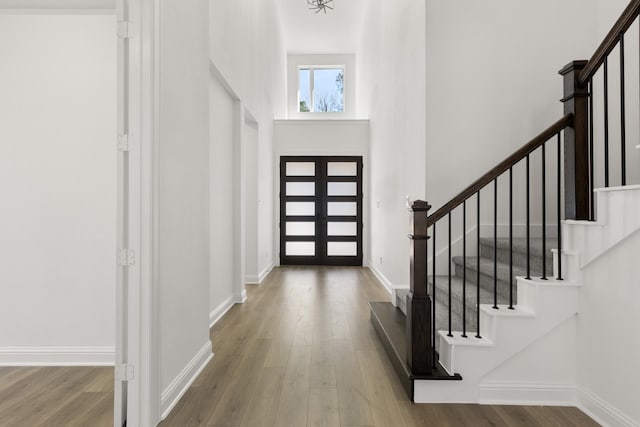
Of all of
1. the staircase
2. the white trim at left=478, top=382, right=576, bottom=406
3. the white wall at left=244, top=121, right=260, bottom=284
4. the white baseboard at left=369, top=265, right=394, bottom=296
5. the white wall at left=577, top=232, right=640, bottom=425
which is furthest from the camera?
the white wall at left=244, top=121, right=260, bottom=284

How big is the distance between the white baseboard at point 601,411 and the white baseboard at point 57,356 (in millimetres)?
3170

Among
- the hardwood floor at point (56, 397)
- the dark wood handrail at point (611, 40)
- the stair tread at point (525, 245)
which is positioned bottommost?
the hardwood floor at point (56, 397)

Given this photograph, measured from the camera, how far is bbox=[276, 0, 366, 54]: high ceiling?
7.41 meters

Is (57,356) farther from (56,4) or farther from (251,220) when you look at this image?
(251,220)

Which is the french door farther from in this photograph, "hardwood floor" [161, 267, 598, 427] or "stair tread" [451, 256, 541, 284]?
"stair tread" [451, 256, 541, 284]

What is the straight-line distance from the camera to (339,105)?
30.3 feet

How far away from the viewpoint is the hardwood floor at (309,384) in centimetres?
197

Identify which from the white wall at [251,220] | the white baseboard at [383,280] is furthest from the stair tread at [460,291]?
the white wall at [251,220]

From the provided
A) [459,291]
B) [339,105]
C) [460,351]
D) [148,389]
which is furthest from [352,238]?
[148,389]

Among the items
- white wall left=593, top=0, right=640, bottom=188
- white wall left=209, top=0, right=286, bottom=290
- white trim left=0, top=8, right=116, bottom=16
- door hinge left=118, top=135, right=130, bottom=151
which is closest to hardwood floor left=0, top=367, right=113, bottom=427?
door hinge left=118, top=135, right=130, bottom=151

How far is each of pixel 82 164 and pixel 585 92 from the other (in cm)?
351

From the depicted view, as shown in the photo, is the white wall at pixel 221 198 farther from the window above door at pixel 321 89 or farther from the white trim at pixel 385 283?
the window above door at pixel 321 89

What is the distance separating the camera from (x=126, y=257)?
74.2 inches

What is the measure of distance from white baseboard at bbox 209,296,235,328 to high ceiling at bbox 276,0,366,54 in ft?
20.2
